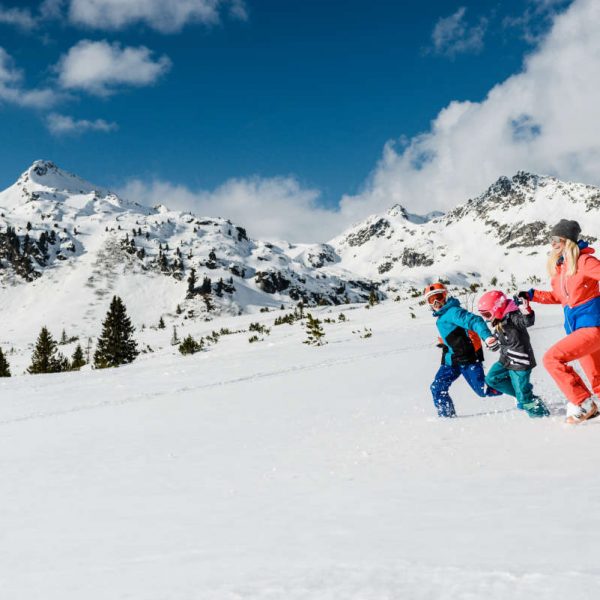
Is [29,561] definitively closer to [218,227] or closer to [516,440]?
[516,440]

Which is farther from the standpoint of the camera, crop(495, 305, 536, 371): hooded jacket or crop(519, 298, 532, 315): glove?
crop(495, 305, 536, 371): hooded jacket

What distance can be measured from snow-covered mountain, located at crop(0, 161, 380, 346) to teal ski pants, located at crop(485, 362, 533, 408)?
84.5m

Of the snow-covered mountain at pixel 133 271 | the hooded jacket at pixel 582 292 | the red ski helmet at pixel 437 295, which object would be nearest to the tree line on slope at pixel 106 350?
the red ski helmet at pixel 437 295

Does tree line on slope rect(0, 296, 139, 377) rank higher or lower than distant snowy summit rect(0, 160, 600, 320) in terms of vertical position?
lower

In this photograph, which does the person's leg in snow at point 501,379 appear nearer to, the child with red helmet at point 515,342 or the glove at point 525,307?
the child with red helmet at point 515,342

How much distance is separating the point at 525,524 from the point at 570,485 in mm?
880

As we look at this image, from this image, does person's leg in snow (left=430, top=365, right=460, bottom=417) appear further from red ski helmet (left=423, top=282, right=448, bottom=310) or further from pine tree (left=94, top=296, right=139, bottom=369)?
pine tree (left=94, top=296, right=139, bottom=369)

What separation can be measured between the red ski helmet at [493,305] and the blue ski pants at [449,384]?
1.06 meters

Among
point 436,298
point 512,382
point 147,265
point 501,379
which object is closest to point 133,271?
point 147,265

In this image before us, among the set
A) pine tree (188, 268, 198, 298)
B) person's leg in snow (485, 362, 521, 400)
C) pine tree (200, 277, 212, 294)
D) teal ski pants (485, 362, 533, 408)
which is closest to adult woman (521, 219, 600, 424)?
teal ski pants (485, 362, 533, 408)

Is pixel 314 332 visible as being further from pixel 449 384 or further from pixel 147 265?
pixel 147 265

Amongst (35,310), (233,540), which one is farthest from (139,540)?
(35,310)

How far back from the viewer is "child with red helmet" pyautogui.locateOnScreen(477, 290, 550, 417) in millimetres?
6164

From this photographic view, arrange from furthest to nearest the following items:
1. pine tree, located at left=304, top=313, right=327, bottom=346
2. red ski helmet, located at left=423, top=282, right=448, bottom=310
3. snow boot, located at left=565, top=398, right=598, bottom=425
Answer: pine tree, located at left=304, top=313, right=327, bottom=346 < red ski helmet, located at left=423, top=282, right=448, bottom=310 < snow boot, located at left=565, top=398, right=598, bottom=425
